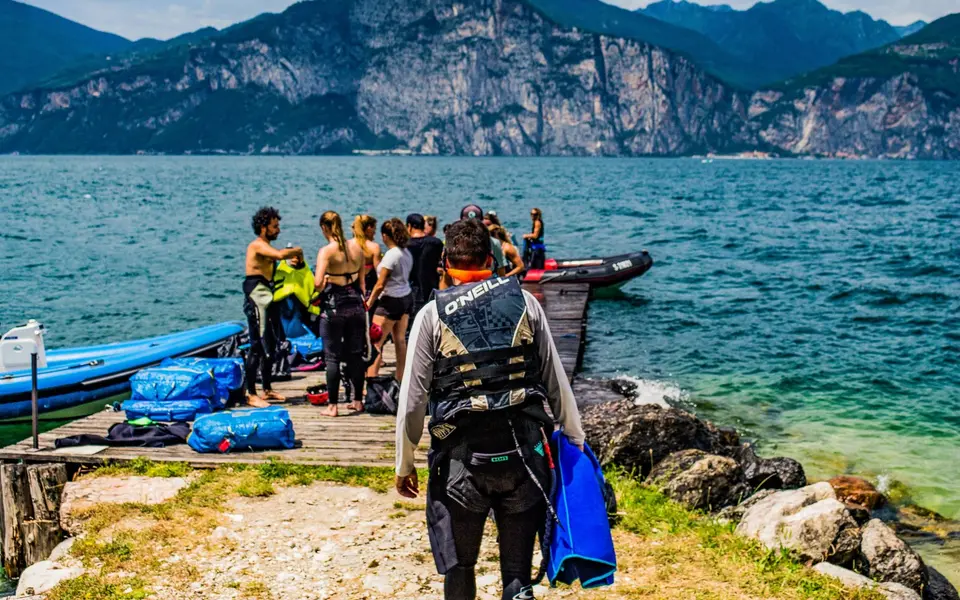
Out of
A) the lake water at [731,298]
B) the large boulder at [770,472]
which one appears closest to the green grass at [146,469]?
the large boulder at [770,472]

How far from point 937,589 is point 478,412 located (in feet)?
18.5

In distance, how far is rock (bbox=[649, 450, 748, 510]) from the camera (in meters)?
7.92

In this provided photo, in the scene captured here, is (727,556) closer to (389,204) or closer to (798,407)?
(798,407)

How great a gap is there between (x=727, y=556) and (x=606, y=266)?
1924cm

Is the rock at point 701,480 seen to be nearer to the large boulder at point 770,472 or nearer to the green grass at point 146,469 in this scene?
the large boulder at point 770,472

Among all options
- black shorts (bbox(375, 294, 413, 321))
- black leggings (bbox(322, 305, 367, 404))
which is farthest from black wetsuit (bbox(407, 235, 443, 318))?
black leggings (bbox(322, 305, 367, 404))

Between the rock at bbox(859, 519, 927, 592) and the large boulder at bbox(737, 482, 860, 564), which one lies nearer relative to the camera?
the large boulder at bbox(737, 482, 860, 564)

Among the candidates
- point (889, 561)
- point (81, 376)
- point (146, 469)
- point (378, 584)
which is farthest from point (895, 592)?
point (81, 376)

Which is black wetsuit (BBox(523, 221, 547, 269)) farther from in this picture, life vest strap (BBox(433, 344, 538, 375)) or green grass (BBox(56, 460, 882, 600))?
life vest strap (BBox(433, 344, 538, 375))

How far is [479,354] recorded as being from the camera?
391cm

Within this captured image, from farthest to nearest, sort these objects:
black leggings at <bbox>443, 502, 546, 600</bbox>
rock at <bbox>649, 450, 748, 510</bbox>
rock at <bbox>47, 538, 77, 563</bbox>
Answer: rock at <bbox>649, 450, 748, 510</bbox>
rock at <bbox>47, 538, 77, 563</bbox>
black leggings at <bbox>443, 502, 546, 600</bbox>

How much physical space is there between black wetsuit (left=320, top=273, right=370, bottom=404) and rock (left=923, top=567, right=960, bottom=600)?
19.8 feet

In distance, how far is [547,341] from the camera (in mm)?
4078

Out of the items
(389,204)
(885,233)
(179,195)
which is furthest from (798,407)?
(179,195)
